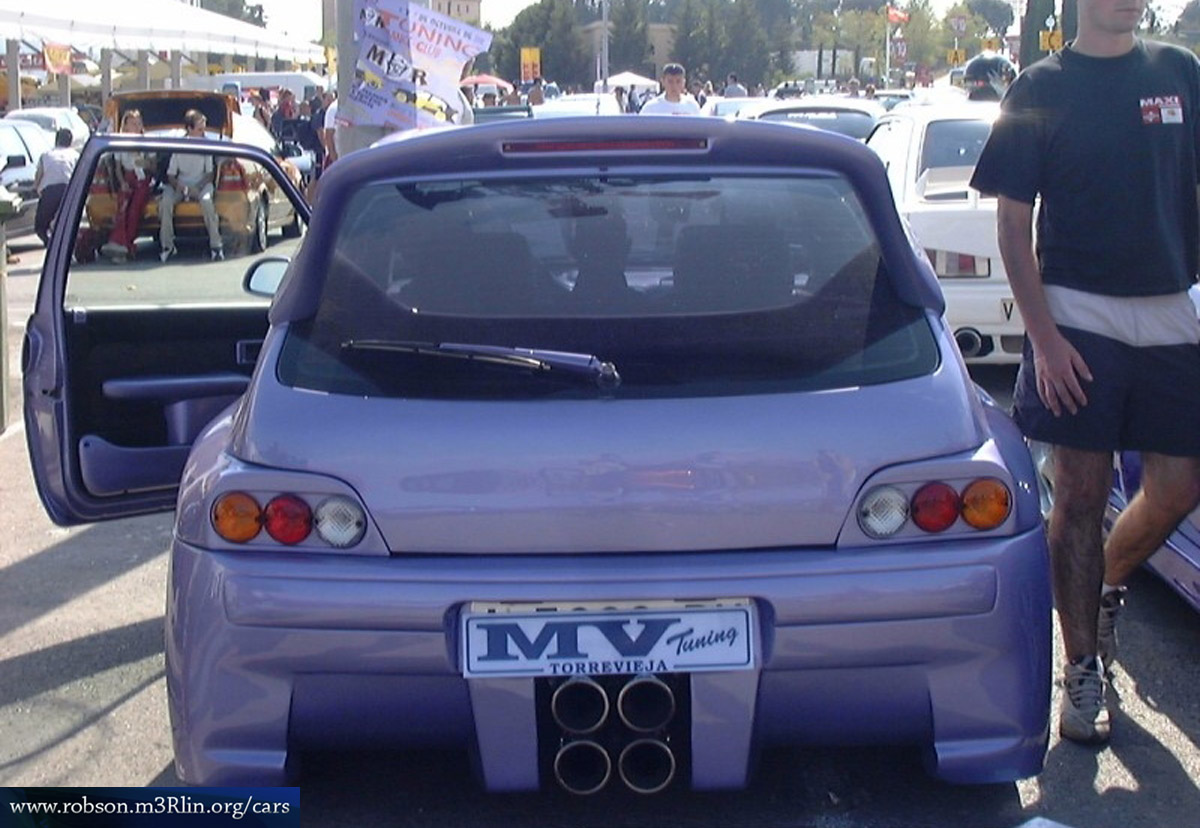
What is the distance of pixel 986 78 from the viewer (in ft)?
45.2

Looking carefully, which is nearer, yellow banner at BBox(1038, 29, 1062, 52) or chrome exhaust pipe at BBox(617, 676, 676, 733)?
chrome exhaust pipe at BBox(617, 676, 676, 733)

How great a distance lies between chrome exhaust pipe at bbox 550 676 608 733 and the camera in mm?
3178

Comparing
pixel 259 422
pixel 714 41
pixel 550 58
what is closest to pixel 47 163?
pixel 259 422

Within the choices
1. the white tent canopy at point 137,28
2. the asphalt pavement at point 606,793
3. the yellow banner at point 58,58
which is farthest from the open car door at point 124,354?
the yellow banner at point 58,58

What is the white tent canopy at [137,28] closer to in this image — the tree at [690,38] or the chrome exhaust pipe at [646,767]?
the chrome exhaust pipe at [646,767]

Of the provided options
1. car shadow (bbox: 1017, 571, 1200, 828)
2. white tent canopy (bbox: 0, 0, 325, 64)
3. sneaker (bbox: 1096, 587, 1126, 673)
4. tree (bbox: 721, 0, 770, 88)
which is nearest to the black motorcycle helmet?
car shadow (bbox: 1017, 571, 1200, 828)

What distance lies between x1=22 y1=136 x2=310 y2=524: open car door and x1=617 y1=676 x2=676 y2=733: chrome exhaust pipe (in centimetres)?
247

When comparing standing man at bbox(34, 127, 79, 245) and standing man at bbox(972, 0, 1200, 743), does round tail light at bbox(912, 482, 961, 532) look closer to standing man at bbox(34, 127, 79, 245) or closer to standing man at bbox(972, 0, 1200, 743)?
standing man at bbox(972, 0, 1200, 743)

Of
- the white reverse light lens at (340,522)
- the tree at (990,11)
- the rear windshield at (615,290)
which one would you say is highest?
the tree at (990,11)

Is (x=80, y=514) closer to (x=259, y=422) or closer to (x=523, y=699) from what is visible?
(x=259, y=422)

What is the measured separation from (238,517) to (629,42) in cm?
9241

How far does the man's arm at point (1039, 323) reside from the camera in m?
4.05

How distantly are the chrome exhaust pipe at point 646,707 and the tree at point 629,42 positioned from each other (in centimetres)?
9144

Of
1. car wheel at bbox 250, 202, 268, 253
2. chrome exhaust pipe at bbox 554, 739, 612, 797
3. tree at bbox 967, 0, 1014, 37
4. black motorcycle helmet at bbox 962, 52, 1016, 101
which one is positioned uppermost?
tree at bbox 967, 0, 1014, 37
